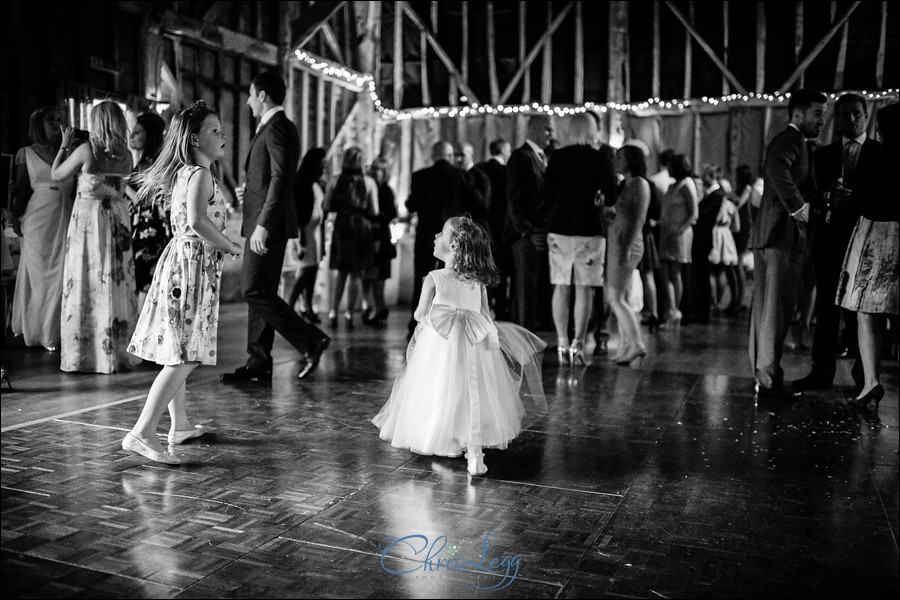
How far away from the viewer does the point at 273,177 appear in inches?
Result: 197

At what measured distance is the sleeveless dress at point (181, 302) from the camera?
11.6 ft

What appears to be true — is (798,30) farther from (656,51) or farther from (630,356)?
(630,356)

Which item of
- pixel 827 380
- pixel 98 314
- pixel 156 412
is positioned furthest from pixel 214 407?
pixel 827 380

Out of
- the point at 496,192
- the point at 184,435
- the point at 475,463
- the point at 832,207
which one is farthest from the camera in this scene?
the point at 496,192

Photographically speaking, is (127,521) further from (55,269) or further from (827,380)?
(827,380)

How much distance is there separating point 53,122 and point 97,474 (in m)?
3.68

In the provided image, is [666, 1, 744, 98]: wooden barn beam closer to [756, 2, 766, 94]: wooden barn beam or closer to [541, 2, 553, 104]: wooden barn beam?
[756, 2, 766, 94]: wooden barn beam

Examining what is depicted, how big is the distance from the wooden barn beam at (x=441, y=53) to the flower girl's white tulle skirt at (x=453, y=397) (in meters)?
9.23

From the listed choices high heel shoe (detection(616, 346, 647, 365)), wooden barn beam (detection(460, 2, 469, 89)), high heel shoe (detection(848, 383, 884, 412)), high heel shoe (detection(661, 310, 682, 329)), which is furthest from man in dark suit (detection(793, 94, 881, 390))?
wooden barn beam (detection(460, 2, 469, 89))

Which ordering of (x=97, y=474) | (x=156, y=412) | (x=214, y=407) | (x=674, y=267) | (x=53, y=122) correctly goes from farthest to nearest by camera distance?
(x=674, y=267) → (x=53, y=122) → (x=214, y=407) → (x=156, y=412) → (x=97, y=474)

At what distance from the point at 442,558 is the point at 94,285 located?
3.94m

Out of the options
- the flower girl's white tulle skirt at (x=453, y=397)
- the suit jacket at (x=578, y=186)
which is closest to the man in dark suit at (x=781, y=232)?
the suit jacket at (x=578, y=186)

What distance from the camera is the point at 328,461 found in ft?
11.8

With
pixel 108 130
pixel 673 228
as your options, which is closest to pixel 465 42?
pixel 673 228
